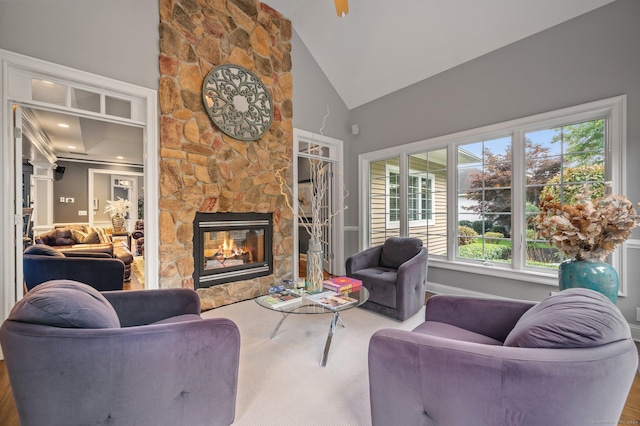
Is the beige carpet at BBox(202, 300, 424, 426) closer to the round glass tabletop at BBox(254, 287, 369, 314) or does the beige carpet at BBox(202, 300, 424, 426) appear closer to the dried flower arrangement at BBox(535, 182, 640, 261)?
the round glass tabletop at BBox(254, 287, 369, 314)

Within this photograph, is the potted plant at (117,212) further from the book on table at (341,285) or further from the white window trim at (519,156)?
the book on table at (341,285)

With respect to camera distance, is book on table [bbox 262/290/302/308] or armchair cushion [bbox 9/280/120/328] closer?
armchair cushion [bbox 9/280/120/328]

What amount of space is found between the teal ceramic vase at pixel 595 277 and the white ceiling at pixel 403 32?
8.13ft

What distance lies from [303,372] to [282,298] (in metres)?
0.56

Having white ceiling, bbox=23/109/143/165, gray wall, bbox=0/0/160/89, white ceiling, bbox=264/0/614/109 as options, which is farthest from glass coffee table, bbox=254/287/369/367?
white ceiling, bbox=23/109/143/165

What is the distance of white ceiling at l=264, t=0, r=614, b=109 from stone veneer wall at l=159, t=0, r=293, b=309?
1.80 feet

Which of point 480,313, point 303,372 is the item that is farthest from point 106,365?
point 480,313

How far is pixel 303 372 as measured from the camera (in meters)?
1.96

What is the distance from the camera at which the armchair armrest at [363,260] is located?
3305 millimetres

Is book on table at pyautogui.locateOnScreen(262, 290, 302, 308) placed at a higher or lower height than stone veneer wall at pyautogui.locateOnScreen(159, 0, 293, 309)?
lower

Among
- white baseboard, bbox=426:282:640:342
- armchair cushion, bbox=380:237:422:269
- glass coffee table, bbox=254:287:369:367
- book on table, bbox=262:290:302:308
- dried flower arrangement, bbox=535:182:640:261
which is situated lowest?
white baseboard, bbox=426:282:640:342

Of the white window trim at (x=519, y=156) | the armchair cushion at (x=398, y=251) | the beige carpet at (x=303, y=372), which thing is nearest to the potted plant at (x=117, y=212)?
the beige carpet at (x=303, y=372)

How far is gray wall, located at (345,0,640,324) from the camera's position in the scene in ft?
8.04

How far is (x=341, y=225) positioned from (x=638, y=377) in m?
3.53
